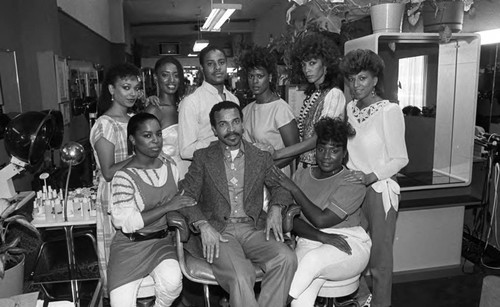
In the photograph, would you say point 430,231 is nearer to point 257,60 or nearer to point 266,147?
point 266,147

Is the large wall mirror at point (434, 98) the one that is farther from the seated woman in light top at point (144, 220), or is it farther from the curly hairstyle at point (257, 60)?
the seated woman in light top at point (144, 220)

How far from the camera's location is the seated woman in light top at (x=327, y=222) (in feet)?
6.89

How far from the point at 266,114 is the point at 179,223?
1055 millimetres

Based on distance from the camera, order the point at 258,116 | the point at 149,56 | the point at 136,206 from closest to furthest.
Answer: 1. the point at 136,206
2. the point at 258,116
3. the point at 149,56

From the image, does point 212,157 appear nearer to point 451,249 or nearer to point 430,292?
point 430,292

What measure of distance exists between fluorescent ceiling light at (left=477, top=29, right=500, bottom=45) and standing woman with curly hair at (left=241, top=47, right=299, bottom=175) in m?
1.68

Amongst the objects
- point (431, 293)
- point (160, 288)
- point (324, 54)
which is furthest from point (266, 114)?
point (431, 293)

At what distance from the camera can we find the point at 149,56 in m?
14.5

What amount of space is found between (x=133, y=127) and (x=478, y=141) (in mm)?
2592

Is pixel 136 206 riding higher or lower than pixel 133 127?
lower

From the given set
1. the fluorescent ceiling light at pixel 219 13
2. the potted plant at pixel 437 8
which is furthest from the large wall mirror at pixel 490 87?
the fluorescent ceiling light at pixel 219 13

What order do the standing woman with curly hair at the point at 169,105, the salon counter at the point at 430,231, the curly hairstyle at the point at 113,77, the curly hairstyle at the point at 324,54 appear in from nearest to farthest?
the curly hairstyle at the point at 113,77, the curly hairstyle at the point at 324,54, the standing woman with curly hair at the point at 169,105, the salon counter at the point at 430,231

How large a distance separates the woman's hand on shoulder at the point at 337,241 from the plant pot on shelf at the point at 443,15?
169 cm

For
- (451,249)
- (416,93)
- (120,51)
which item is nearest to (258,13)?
(120,51)
